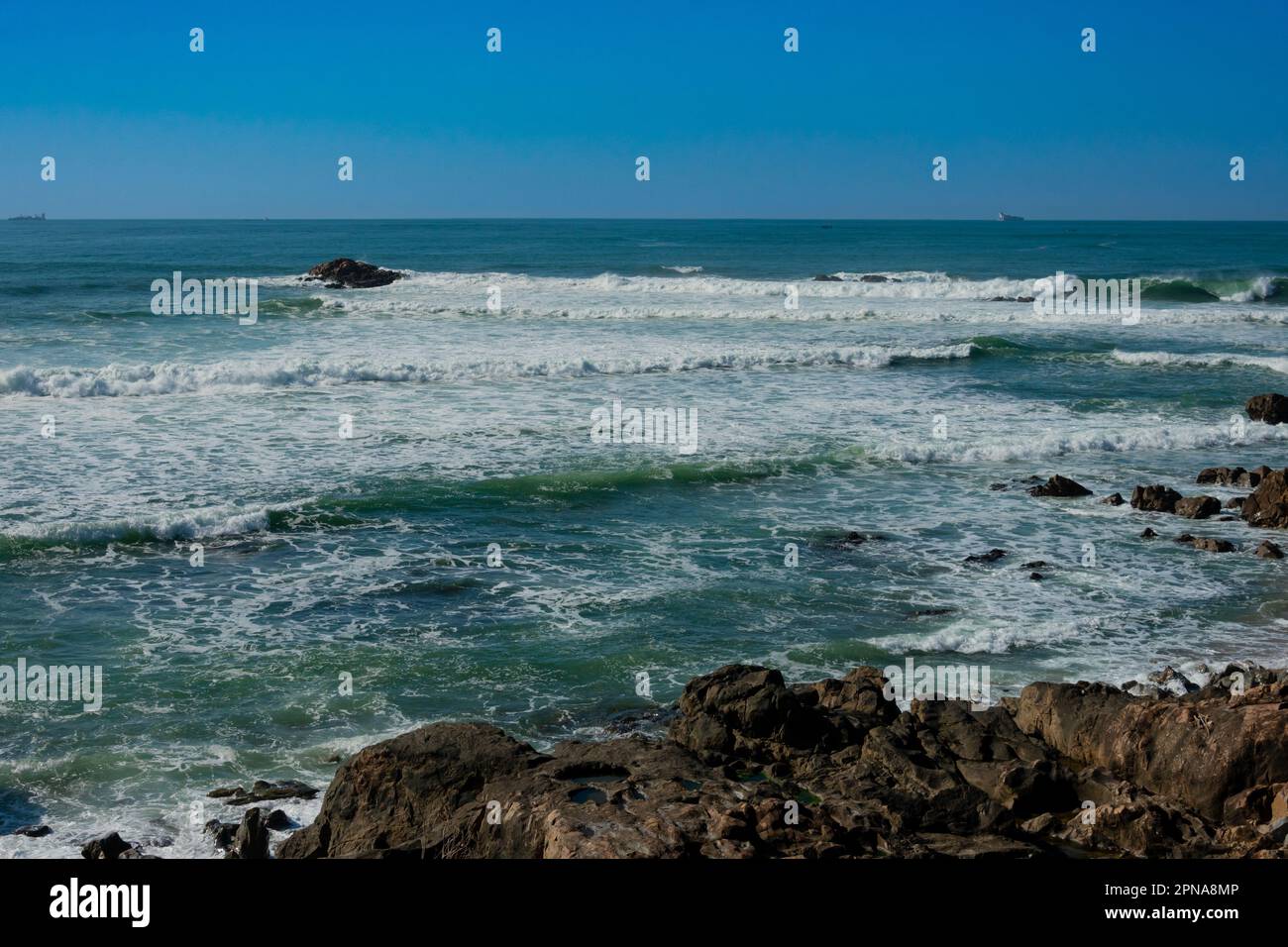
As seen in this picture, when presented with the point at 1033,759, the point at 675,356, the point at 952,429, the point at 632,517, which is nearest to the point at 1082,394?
the point at 952,429

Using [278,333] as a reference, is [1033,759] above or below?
below

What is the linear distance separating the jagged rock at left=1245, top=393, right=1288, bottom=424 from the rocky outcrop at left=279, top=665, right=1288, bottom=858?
17.0m

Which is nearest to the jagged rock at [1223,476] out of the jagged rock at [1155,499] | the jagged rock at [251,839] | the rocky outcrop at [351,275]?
the jagged rock at [1155,499]

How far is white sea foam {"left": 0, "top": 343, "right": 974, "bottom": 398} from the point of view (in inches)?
1064

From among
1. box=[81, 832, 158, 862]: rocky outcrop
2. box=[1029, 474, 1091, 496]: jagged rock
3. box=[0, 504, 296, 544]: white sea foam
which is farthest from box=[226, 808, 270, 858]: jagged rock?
box=[1029, 474, 1091, 496]: jagged rock

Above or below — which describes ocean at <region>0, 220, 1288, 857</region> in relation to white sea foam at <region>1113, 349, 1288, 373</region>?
below

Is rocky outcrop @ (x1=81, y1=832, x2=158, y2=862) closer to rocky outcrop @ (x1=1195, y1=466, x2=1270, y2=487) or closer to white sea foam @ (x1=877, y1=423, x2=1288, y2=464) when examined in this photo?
white sea foam @ (x1=877, y1=423, x2=1288, y2=464)

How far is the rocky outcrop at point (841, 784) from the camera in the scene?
24.5ft

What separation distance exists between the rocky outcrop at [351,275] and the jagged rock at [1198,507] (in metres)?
43.8

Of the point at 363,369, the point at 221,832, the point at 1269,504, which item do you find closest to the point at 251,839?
the point at 221,832
